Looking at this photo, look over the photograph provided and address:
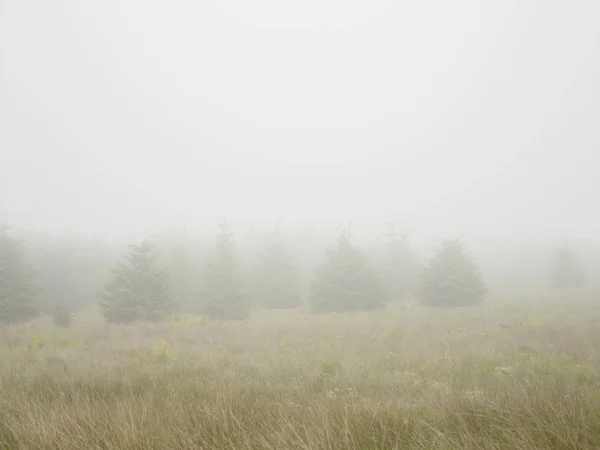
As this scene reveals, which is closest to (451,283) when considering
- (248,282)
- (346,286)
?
(346,286)

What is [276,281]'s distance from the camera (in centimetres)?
2777

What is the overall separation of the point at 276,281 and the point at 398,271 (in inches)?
420

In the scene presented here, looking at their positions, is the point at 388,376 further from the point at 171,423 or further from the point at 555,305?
the point at 555,305

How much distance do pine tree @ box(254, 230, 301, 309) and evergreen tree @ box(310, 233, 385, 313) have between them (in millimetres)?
4052

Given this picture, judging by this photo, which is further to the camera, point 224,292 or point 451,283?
point 224,292

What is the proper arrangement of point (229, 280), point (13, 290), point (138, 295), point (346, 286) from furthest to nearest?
point (346, 286)
point (229, 280)
point (13, 290)
point (138, 295)

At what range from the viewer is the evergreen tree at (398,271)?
2942cm

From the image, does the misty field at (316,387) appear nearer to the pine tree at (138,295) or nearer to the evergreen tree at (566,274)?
the pine tree at (138,295)

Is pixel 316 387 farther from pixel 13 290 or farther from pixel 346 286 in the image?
pixel 13 290

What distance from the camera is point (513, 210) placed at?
147 m

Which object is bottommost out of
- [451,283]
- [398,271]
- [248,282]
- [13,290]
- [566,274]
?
[566,274]

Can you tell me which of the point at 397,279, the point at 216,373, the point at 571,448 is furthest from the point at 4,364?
the point at 397,279

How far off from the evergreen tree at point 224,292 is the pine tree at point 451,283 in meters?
11.4

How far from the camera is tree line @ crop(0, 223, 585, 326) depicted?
64.0 feet
